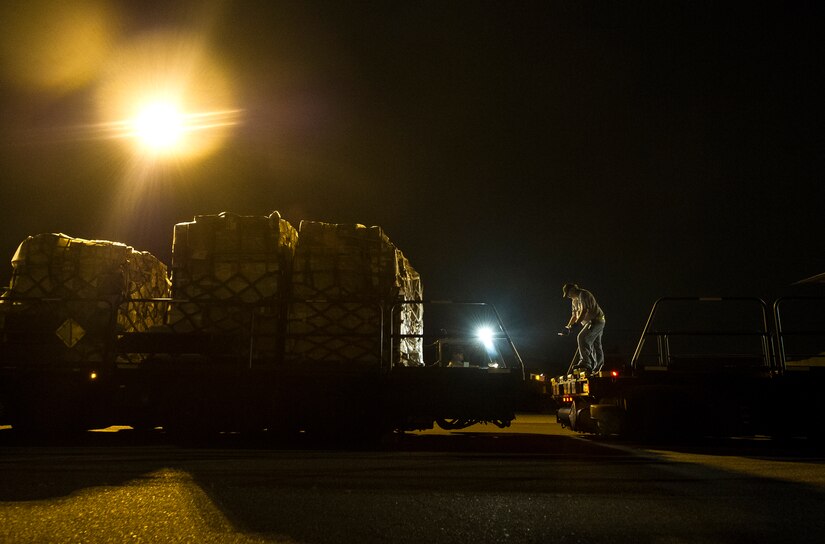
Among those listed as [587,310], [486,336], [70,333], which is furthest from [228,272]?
[587,310]

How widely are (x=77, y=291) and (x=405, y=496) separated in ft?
25.9

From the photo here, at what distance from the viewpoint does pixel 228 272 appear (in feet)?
29.7

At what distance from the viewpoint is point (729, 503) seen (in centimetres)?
428

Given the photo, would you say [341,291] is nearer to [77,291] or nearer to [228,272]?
[228,272]

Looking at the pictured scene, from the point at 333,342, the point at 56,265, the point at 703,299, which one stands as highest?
the point at 56,265

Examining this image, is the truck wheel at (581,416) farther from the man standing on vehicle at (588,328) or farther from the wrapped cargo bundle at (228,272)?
the wrapped cargo bundle at (228,272)

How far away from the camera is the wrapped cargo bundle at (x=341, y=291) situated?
352 inches

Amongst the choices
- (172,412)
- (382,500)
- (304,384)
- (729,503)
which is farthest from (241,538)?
(172,412)

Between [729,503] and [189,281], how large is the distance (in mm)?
7823

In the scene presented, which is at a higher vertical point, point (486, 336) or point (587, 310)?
point (587, 310)

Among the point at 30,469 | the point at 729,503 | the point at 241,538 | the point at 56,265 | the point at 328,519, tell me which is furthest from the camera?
the point at 56,265

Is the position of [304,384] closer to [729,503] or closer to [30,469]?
[30,469]

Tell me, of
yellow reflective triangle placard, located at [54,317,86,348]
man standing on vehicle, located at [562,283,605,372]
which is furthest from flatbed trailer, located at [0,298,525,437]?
man standing on vehicle, located at [562,283,605,372]

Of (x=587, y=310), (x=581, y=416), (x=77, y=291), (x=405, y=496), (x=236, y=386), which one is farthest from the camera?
(x=587, y=310)
